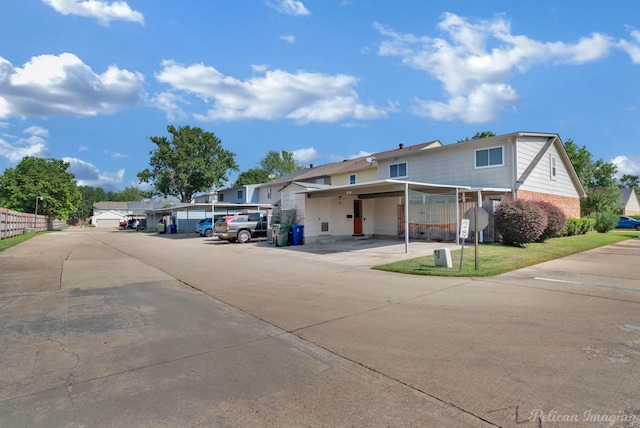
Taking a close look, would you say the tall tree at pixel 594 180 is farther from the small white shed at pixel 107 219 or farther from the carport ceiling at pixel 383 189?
the small white shed at pixel 107 219

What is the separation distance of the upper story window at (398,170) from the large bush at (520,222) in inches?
316

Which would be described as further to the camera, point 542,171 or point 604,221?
point 604,221

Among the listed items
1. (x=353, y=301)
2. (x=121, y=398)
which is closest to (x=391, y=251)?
(x=353, y=301)

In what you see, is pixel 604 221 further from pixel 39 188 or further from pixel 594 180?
pixel 39 188

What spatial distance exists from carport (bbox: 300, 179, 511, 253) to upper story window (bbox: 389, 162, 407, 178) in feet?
6.85

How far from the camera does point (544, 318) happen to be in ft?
17.9

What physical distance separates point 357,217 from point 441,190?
5739 millimetres

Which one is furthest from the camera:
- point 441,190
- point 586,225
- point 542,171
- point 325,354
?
point 586,225

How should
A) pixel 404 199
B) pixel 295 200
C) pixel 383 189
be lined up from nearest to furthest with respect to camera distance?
pixel 383 189
pixel 404 199
pixel 295 200

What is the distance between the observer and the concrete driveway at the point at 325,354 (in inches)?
117

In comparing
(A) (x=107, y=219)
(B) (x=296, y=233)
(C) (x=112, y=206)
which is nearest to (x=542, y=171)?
(B) (x=296, y=233)

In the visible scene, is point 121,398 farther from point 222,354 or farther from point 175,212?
point 175,212

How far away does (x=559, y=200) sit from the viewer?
21344 millimetres

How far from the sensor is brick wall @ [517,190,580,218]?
58.6 ft
